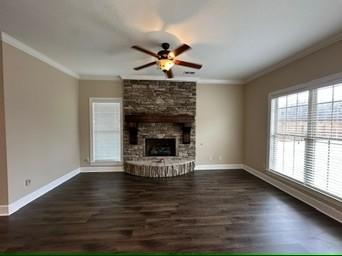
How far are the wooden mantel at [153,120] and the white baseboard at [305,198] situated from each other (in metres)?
2.35

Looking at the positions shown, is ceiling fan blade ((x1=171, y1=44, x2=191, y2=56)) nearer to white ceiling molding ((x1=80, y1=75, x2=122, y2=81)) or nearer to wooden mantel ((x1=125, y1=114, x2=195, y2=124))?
wooden mantel ((x1=125, y1=114, x2=195, y2=124))

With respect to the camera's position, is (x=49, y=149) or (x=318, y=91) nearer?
(x=318, y=91)

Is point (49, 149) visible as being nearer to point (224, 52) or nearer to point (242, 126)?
point (224, 52)

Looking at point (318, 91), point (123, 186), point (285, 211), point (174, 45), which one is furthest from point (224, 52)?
point (123, 186)

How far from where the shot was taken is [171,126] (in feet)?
19.3

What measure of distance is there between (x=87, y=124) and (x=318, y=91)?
5.53 meters

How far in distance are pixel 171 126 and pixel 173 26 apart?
3475 mm

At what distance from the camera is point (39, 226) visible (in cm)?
273

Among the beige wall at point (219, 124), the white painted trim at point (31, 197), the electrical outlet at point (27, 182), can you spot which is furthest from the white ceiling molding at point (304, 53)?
the white painted trim at point (31, 197)

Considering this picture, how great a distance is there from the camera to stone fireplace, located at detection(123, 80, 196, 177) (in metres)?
5.71

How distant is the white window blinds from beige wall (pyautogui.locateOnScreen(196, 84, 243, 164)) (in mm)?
2427

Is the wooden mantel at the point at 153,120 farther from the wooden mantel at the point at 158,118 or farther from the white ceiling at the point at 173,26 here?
the white ceiling at the point at 173,26

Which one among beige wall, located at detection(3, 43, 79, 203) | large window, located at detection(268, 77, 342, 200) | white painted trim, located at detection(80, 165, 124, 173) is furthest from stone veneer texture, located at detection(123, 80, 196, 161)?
large window, located at detection(268, 77, 342, 200)

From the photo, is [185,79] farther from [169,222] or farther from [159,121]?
[169,222]
